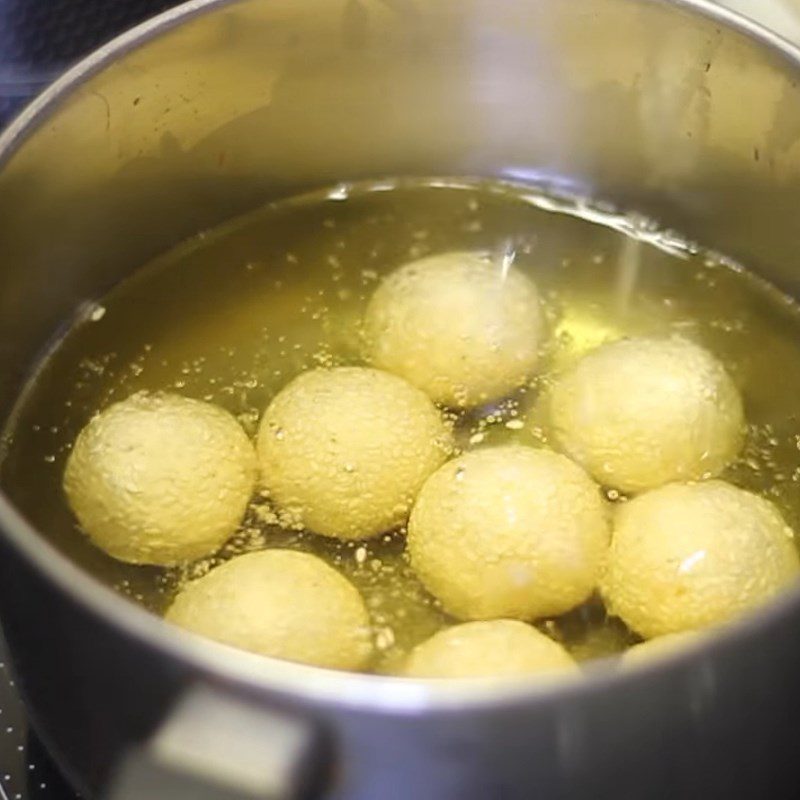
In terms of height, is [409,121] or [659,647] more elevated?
[409,121]

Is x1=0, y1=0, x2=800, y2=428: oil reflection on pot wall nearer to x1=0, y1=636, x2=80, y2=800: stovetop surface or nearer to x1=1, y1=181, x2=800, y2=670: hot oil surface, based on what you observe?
x1=1, y1=181, x2=800, y2=670: hot oil surface

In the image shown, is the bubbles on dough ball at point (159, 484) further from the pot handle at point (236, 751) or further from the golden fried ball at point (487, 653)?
the pot handle at point (236, 751)

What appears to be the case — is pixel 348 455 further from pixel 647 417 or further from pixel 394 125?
pixel 394 125

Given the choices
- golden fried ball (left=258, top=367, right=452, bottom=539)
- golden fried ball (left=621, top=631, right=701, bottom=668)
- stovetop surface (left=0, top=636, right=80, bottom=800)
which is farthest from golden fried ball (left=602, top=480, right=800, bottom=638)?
stovetop surface (left=0, top=636, right=80, bottom=800)

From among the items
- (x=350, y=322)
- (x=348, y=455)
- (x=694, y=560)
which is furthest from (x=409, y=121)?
(x=694, y=560)

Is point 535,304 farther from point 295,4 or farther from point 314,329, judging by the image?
point 295,4

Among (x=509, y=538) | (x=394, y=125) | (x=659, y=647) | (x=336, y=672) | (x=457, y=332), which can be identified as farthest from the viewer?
(x=394, y=125)

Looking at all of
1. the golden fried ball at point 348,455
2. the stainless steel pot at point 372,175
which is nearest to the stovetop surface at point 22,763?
the stainless steel pot at point 372,175
